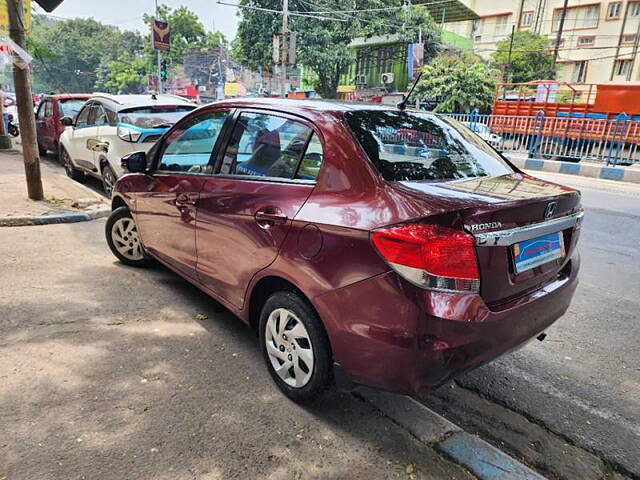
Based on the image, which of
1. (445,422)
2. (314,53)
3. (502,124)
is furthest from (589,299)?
(314,53)

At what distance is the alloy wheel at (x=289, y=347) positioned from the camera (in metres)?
2.41

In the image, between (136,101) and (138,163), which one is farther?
(136,101)

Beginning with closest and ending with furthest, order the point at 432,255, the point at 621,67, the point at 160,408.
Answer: the point at 432,255, the point at 160,408, the point at 621,67

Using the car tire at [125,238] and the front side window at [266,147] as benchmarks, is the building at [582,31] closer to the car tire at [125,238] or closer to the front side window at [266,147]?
the car tire at [125,238]

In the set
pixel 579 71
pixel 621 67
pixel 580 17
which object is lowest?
pixel 579 71

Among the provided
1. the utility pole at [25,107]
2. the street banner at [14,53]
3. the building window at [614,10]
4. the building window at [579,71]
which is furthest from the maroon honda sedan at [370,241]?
the building window at [579,71]

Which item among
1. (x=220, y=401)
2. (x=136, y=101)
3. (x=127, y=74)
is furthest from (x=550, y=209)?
(x=127, y=74)

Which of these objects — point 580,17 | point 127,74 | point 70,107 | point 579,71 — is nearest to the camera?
point 70,107

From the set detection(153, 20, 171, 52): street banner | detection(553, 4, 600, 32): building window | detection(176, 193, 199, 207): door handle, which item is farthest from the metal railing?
detection(553, 4, 600, 32): building window

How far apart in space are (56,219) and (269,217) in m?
4.70

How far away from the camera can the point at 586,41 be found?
37.9 meters

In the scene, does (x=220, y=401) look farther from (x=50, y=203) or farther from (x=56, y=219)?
(x=50, y=203)

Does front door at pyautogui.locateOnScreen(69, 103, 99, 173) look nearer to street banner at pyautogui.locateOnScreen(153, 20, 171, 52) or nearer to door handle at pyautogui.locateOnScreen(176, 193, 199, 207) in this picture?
door handle at pyautogui.locateOnScreen(176, 193, 199, 207)

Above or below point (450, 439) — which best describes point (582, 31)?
above
